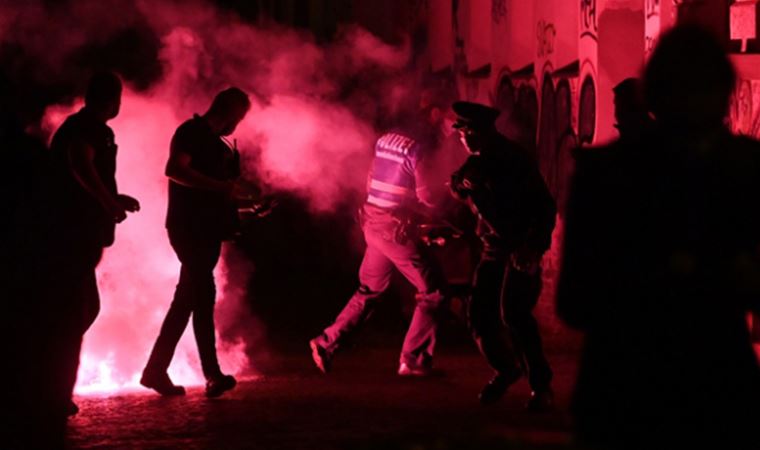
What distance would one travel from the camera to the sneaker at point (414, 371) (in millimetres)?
10461

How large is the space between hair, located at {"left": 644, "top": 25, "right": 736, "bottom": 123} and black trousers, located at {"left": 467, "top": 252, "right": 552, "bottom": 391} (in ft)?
17.1

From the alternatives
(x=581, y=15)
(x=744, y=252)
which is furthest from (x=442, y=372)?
(x=744, y=252)

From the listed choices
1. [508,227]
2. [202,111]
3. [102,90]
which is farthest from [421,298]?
[202,111]

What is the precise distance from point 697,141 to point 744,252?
302 mm

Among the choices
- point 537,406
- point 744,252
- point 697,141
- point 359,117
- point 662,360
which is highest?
point 359,117

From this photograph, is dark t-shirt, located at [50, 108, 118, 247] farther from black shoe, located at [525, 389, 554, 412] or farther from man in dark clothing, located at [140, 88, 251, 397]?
black shoe, located at [525, 389, 554, 412]

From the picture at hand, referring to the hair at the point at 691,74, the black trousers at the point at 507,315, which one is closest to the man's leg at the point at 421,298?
the black trousers at the point at 507,315

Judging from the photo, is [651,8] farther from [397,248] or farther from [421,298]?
[421,298]

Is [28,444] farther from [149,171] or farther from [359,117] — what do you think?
[359,117]

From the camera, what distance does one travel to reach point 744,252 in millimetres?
3902

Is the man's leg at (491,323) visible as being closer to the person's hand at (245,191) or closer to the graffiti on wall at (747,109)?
the person's hand at (245,191)

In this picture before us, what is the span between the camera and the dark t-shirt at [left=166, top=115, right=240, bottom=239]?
372 inches

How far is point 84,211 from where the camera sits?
26.5 feet

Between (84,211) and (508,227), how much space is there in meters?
2.46
